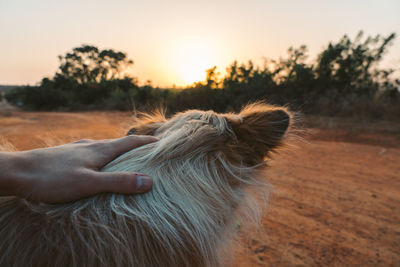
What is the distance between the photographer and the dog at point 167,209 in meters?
0.76

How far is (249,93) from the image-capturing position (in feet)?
46.6

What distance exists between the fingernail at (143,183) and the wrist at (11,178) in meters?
0.40

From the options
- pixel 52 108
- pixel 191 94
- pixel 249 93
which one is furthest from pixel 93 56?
pixel 52 108

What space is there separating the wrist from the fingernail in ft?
1.30

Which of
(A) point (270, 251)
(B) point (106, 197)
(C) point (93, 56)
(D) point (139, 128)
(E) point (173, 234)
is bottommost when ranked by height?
(A) point (270, 251)

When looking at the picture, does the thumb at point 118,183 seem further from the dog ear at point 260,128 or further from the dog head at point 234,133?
the dog ear at point 260,128

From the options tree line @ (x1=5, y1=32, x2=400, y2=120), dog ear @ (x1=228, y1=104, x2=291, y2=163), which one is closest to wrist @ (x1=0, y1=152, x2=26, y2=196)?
dog ear @ (x1=228, y1=104, x2=291, y2=163)

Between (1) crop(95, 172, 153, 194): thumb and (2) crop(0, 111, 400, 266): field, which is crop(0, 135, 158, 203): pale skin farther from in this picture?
(2) crop(0, 111, 400, 266): field

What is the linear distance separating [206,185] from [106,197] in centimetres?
41

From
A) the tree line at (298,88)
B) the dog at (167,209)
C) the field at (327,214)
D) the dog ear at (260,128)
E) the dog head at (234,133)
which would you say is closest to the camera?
the dog at (167,209)

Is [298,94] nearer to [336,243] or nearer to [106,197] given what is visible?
[336,243]

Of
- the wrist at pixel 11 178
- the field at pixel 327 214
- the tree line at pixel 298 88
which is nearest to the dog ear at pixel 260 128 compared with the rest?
the field at pixel 327 214

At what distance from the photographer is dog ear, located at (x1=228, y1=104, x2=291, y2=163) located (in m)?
1.24

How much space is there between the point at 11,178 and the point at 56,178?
0.45 ft
